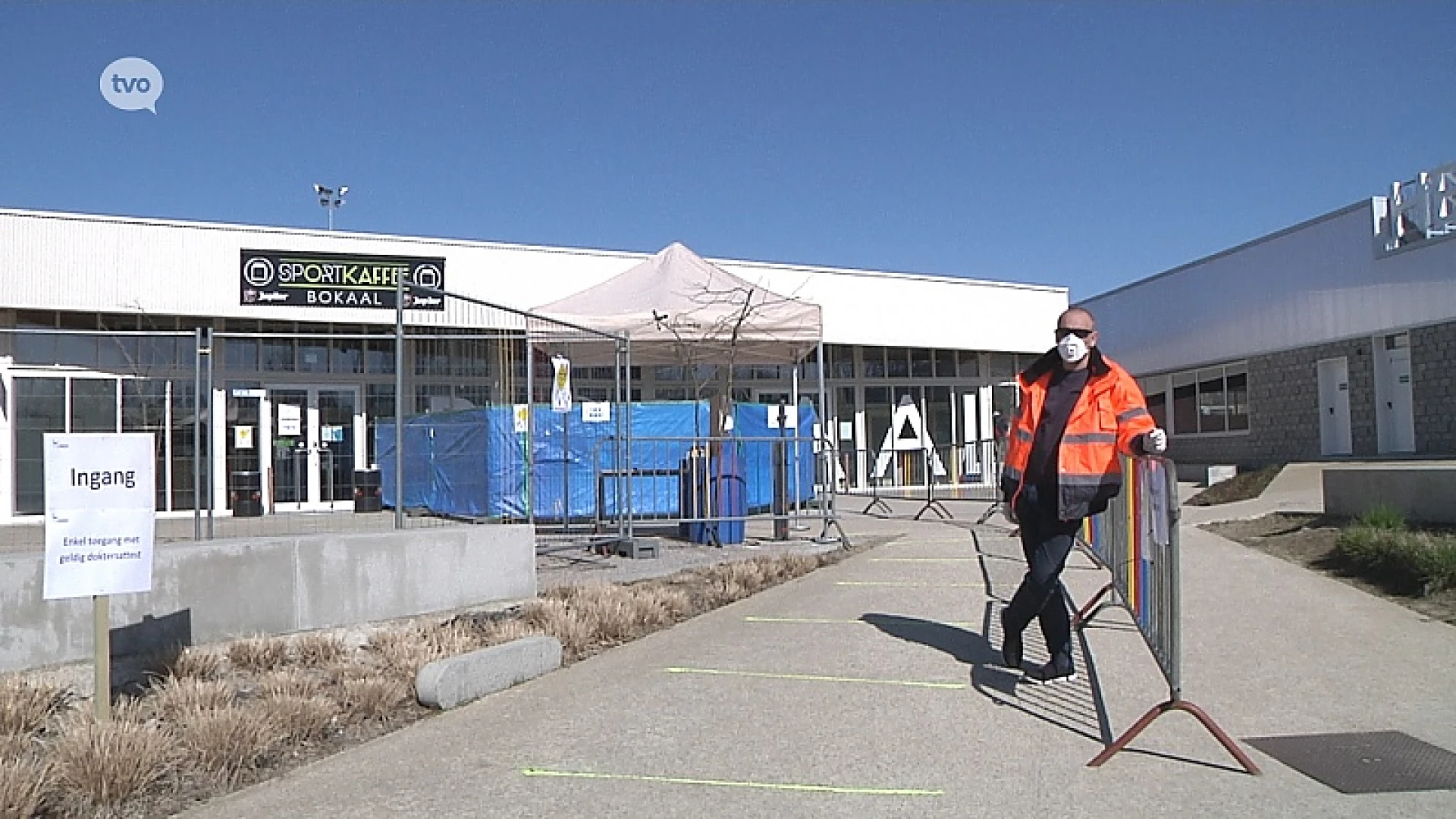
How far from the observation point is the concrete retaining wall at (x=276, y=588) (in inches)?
301

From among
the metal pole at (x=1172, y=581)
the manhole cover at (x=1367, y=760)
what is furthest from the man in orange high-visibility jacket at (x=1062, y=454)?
the manhole cover at (x=1367, y=760)

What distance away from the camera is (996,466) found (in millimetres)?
20656

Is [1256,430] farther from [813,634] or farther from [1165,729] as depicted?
[1165,729]

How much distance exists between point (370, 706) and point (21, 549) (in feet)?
11.2

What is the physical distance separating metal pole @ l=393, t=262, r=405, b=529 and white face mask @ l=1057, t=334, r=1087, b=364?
5.27 metres

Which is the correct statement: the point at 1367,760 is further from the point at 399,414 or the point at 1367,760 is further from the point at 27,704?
the point at 399,414

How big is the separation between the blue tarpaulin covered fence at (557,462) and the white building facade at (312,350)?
0.36 metres

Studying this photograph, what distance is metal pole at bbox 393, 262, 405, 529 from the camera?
930 cm

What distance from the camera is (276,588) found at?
8.73 meters

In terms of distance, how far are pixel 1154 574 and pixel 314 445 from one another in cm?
740

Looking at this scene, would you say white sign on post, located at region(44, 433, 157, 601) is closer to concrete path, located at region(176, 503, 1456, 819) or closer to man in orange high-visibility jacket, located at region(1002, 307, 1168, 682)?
concrete path, located at region(176, 503, 1456, 819)

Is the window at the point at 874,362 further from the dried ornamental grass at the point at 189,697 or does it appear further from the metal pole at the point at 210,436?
the dried ornamental grass at the point at 189,697

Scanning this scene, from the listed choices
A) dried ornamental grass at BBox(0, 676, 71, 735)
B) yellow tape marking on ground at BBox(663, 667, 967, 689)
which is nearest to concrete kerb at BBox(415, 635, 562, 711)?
yellow tape marking on ground at BBox(663, 667, 967, 689)

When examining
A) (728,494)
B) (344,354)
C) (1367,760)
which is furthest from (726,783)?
(728,494)
